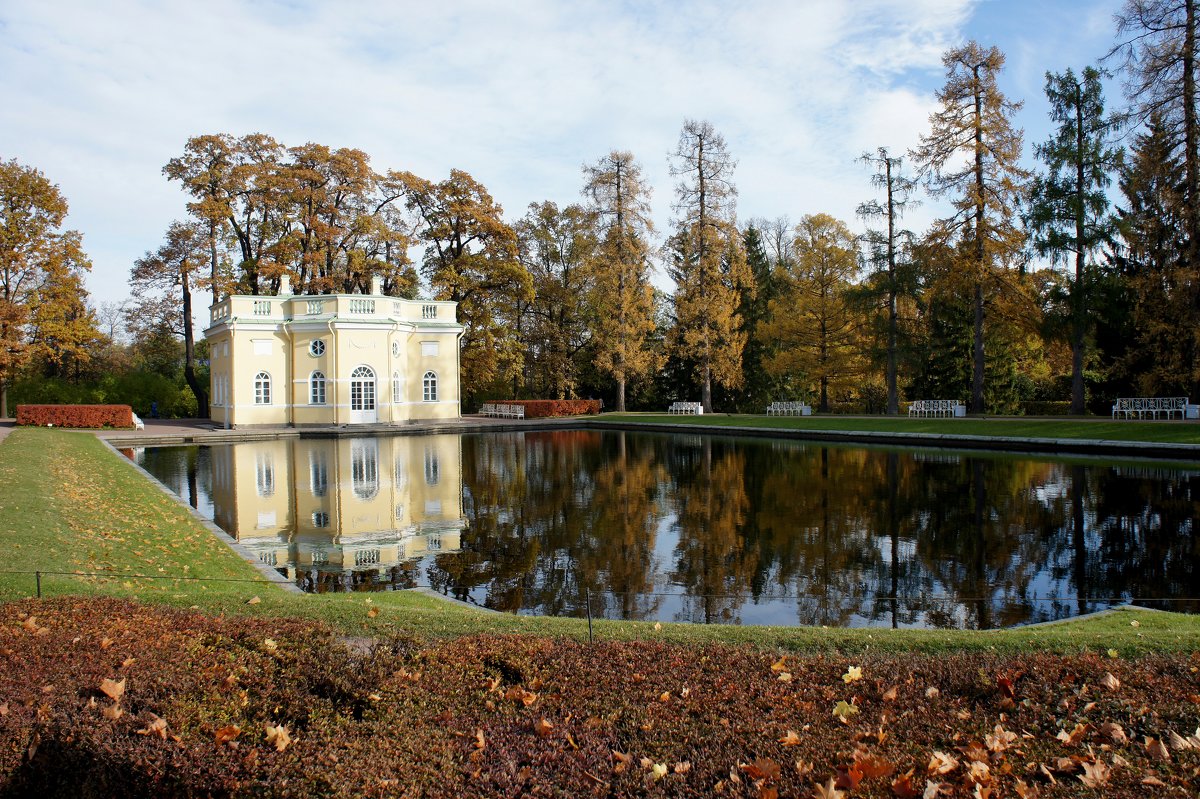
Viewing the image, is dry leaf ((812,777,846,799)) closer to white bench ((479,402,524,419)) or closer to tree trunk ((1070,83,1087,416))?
tree trunk ((1070,83,1087,416))

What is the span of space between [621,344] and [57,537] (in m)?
31.3

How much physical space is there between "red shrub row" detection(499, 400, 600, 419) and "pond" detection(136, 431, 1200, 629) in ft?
62.0

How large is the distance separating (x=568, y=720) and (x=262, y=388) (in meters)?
32.5

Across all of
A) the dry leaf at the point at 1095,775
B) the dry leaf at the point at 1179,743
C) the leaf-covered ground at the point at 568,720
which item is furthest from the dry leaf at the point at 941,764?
the dry leaf at the point at 1179,743

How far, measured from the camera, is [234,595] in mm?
6855

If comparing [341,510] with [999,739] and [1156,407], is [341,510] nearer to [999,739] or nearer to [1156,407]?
[999,739]

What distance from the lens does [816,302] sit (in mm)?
34719

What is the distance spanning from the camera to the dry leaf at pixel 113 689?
3707mm

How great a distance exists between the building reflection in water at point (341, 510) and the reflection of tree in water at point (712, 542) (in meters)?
3.32

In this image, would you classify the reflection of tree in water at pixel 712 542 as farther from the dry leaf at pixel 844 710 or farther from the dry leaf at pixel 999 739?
the dry leaf at pixel 999 739

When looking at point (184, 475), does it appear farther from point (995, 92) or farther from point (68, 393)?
point (995, 92)

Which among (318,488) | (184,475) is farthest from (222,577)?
(184,475)

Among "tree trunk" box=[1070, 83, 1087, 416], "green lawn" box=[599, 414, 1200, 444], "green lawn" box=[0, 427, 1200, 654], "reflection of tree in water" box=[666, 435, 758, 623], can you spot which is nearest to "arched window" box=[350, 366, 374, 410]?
"green lawn" box=[599, 414, 1200, 444]

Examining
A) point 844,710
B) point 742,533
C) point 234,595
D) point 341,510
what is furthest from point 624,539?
point 844,710
